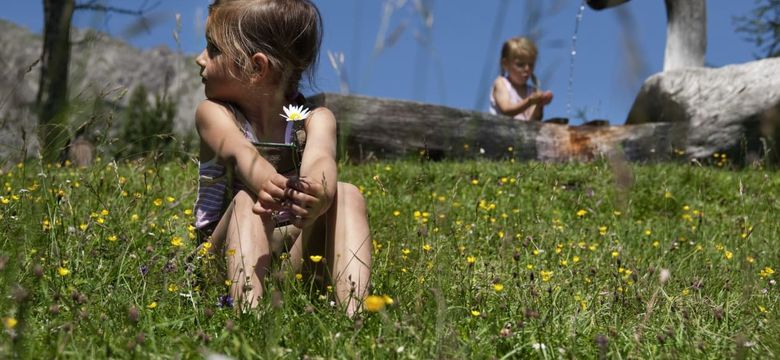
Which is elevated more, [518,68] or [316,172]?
[518,68]

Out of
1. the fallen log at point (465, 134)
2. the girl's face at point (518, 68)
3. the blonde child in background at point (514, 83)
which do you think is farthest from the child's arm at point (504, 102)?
the fallen log at point (465, 134)

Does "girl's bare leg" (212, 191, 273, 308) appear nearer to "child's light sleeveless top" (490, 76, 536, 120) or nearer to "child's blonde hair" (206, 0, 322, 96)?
"child's blonde hair" (206, 0, 322, 96)

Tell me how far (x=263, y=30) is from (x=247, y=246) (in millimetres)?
741

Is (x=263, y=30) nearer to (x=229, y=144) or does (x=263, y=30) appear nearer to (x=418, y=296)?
(x=229, y=144)

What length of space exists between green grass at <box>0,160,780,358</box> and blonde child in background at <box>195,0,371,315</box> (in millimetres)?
113

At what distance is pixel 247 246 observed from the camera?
281cm

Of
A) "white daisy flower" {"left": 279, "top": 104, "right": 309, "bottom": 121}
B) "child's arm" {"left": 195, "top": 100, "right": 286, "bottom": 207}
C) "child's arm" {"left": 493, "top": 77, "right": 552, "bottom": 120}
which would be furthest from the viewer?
"child's arm" {"left": 493, "top": 77, "right": 552, "bottom": 120}

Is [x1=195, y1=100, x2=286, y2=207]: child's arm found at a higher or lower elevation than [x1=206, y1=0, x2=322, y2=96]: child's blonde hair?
lower

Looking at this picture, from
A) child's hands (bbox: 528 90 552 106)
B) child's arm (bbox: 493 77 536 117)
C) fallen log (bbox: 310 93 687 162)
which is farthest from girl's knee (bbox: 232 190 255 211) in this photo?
child's arm (bbox: 493 77 536 117)

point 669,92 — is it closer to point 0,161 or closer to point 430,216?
point 430,216

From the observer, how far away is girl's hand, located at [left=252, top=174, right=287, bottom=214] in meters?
2.67

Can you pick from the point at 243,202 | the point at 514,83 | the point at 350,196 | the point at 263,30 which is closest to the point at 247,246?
the point at 243,202

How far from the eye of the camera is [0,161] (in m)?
3.55

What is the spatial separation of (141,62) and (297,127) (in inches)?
895
